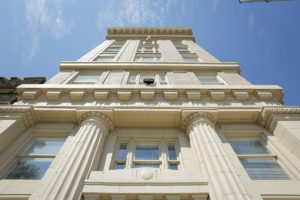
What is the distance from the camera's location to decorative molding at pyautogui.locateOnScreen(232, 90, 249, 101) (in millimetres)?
12016

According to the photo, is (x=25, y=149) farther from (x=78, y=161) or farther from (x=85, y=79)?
(x=85, y=79)

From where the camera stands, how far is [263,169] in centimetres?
902

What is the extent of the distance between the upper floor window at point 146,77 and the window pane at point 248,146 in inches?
237

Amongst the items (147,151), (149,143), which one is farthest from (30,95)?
(147,151)

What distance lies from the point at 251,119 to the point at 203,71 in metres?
6.22

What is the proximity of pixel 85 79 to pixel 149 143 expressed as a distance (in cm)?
724

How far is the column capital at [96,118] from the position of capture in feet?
35.2

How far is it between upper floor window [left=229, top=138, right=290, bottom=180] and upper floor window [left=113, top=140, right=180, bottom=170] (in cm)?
263

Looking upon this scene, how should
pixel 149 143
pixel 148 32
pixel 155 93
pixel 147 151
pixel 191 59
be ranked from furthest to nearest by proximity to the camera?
pixel 148 32 < pixel 191 59 < pixel 155 93 < pixel 149 143 < pixel 147 151

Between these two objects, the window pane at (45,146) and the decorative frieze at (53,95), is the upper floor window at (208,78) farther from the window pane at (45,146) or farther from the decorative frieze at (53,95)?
the window pane at (45,146)

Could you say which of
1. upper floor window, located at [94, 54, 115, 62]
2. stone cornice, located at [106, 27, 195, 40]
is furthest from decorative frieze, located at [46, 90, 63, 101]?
stone cornice, located at [106, 27, 195, 40]

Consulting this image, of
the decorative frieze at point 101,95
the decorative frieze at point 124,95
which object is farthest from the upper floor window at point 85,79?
the decorative frieze at point 124,95

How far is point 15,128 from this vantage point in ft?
33.3

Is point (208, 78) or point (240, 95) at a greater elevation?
point (208, 78)
